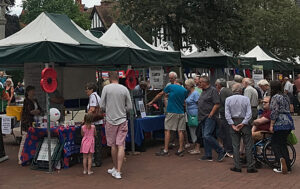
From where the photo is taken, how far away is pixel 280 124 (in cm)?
696

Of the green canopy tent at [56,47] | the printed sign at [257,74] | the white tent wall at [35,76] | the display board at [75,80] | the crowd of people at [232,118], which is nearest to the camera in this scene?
the crowd of people at [232,118]

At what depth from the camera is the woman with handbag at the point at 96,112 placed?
7695 mm

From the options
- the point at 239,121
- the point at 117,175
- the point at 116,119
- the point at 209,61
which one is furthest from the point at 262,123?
the point at 209,61

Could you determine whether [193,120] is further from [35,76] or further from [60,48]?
[35,76]

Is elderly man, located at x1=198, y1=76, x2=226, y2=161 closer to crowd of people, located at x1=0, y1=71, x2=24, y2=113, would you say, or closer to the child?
the child

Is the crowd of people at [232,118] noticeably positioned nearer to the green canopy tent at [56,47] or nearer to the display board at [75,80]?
the green canopy tent at [56,47]

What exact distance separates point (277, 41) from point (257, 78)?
16459 millimetres

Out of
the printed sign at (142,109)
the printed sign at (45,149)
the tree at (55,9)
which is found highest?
the tree at (55,9)

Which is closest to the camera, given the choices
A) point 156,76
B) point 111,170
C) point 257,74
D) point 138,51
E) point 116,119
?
point 116,119

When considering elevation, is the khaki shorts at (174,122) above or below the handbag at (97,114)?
below

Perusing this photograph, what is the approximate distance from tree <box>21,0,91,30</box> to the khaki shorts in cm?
4380

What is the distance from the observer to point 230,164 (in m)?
8.00

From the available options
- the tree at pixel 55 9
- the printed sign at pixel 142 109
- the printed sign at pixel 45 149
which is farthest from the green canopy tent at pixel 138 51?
the tree at pixel 55 9

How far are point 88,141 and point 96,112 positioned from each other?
0.75m
